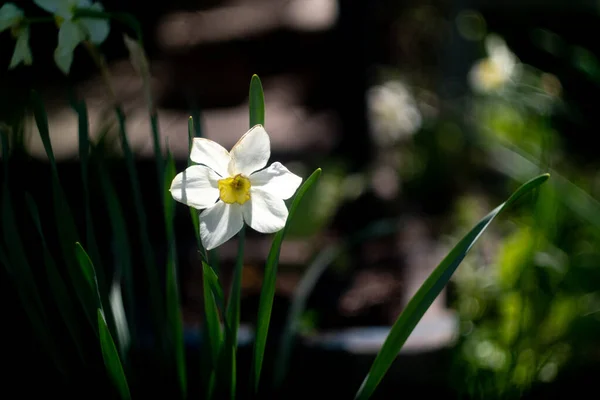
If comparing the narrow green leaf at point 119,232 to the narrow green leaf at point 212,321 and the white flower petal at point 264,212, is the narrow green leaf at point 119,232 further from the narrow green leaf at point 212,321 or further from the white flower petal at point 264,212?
the white flower petal at point 264,212

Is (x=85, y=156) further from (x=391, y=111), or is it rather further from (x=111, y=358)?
(x=391, y=111)

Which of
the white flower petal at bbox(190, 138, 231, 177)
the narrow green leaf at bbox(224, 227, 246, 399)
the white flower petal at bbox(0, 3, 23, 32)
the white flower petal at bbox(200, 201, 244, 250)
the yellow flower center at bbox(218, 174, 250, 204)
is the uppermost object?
the white flower petal at bbox(0, 3, 23, 32)

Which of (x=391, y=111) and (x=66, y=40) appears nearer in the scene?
(x=66, y=40)

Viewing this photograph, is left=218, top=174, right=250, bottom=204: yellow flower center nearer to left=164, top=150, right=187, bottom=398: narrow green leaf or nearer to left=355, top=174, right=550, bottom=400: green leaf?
left=164, top=150, right=187, bottom=398: narrow green leaf

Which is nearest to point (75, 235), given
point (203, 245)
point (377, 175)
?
point (203, 245)

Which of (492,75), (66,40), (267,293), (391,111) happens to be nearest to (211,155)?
(267,293)

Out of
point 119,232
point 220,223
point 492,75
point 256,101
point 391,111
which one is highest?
point 256,101

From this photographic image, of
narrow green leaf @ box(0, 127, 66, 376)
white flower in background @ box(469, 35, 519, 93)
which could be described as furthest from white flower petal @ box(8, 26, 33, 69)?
white flower in background @ box(469, 35, 519, 93)

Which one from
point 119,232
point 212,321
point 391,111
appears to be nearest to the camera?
point 212,321
